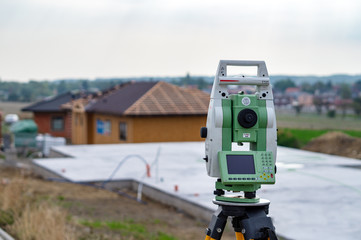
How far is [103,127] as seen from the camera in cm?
2886

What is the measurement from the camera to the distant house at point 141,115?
25.9 m

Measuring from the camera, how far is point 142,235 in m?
8.89

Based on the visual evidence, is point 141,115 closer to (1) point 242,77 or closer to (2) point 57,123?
(2) point 57,123

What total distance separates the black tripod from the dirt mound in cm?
2641

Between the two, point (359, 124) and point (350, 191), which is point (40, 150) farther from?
point (359, 124)

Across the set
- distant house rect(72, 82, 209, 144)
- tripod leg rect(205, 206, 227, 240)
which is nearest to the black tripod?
tripod leg rect(205, 206, 227, 240)

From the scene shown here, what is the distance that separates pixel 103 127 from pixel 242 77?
24.9 m

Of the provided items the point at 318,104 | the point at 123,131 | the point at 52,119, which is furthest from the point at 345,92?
the point at 123,131

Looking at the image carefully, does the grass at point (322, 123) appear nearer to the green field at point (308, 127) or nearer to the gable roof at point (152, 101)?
the green field at point (308, 127)

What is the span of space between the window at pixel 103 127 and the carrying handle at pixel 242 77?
23932 mm

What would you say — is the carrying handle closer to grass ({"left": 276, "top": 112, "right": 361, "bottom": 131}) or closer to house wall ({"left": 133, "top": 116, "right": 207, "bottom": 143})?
house wall ({"left": 133, "top": 116, "right": 207, "bottom": 143})

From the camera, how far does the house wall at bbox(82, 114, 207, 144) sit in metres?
25.8

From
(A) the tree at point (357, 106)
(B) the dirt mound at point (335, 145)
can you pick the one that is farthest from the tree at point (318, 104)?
(B) the dirt mound at point (335, 145)

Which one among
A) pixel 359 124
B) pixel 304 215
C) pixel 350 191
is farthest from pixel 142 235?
pixel 359 124
